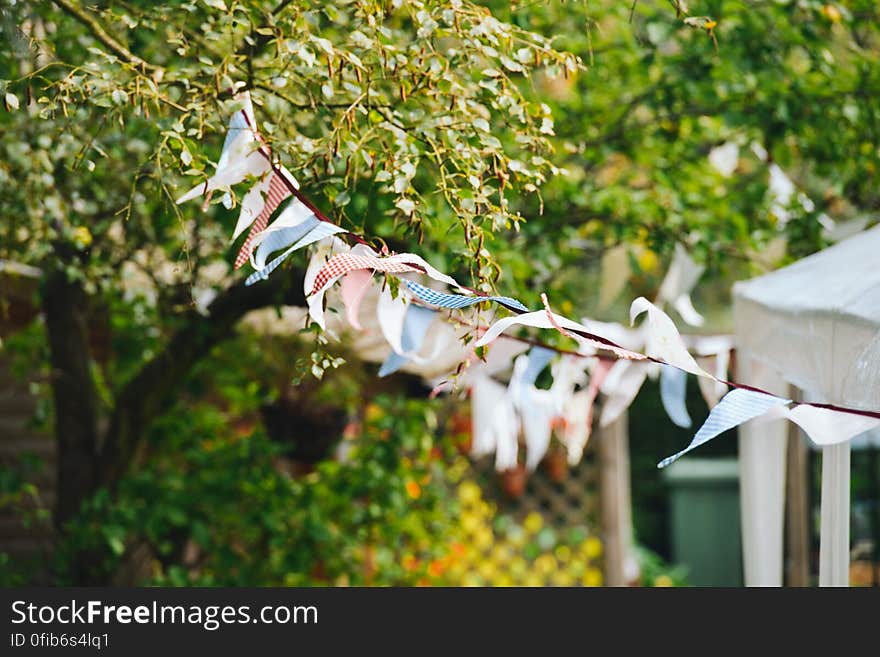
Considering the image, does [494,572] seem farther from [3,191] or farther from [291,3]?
[291,3]

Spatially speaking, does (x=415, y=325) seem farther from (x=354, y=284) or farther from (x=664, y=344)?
(x=664, y=344)

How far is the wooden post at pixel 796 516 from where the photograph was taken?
16.8 feet

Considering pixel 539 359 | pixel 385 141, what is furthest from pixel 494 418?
pixel 385 141

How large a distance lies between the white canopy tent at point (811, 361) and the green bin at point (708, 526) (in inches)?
135

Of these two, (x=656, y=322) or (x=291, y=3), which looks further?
(x=291, y=3)

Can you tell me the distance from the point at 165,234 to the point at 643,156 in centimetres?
172

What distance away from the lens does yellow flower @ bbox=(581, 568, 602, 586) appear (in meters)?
5.46

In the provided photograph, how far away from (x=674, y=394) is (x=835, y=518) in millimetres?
716

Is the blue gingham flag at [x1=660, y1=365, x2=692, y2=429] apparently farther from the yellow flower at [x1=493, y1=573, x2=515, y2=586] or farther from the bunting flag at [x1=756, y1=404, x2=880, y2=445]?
the yellow flower at [x1=493, y1=573, x2=515, y2=586]

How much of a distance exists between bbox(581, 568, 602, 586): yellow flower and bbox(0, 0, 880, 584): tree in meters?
1.89

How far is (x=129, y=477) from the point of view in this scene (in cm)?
344

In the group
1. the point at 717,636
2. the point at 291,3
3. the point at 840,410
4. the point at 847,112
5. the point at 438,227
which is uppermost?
the point at 847,112

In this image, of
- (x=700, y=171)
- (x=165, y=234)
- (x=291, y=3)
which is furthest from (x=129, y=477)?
(x=700, y=171)

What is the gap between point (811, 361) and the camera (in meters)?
2.19
